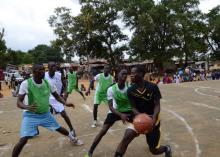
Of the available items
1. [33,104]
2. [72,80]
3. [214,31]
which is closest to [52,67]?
[33,104]

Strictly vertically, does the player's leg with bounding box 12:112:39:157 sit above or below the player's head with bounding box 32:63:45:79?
below

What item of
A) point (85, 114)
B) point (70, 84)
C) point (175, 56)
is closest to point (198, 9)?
point (175, 56)

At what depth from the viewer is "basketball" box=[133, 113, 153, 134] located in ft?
18.6

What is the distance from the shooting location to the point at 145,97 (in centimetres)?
593

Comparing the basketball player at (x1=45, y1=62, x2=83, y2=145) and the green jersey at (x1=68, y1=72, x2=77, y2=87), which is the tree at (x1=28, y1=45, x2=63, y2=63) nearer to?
the green jersey at (x1=68, y1=72, x2=77, y2=87)

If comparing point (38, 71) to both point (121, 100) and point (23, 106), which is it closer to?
point (23, 106)

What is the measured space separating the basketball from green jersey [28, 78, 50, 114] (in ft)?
6.27

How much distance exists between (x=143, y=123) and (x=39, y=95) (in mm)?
2076

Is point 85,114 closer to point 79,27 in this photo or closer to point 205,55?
point 79,27

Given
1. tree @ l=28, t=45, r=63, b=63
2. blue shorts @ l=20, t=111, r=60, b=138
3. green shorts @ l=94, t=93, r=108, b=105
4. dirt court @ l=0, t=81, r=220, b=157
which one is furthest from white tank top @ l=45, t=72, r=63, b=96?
tree @ l=28, t=45, r=63, b=63

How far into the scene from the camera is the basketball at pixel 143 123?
5.68m

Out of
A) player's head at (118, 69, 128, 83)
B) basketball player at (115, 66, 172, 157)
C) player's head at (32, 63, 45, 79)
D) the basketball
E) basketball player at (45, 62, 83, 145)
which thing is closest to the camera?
the basketball

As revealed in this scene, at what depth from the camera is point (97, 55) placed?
199 feet

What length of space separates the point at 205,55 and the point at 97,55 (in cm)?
1935
